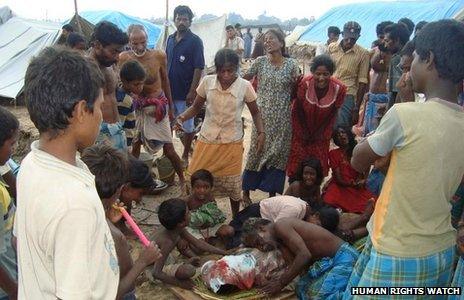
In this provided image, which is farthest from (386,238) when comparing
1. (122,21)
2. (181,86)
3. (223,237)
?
(122,21)

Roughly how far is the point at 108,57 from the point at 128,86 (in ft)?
1.72

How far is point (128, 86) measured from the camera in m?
3.72

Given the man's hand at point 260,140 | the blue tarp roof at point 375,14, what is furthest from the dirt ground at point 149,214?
the blue tarp roof at point 375,14

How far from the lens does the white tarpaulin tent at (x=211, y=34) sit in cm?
1276

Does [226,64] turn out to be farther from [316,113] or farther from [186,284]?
[186,284]

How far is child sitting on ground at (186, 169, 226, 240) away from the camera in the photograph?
3645 mm

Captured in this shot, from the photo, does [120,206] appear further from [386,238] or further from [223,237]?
[223,237]

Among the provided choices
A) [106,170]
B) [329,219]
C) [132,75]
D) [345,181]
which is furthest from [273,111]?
[106,170]

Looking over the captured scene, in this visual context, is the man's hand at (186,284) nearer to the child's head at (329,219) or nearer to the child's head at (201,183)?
the child's head at (201,183)

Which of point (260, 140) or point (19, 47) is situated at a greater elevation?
point (260, 140)

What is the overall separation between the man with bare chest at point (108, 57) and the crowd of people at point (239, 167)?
0.01 metres

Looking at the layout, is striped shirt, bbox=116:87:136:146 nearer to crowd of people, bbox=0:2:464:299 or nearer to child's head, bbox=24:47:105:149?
crowd of people, bbox=0:2:464:299

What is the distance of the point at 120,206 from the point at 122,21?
46.4 feet

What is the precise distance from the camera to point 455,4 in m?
14.0
